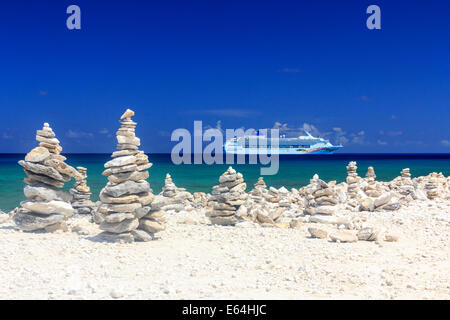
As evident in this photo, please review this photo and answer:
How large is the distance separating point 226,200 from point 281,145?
11406cm

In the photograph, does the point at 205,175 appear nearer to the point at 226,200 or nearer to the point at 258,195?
the point at 258,195

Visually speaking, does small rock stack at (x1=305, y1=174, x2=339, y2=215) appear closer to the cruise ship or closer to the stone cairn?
the stone cairn

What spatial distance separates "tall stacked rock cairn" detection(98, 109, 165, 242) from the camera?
923 cm

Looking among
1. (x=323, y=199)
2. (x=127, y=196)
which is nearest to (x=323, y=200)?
(x=323, y=199)

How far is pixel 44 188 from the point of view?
9914 mm

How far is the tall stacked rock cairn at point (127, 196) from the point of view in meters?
9.23

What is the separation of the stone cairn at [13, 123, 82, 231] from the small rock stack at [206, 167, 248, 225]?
418cm

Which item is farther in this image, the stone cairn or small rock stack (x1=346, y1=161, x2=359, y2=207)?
small rock stack (x1=346, y1=161, x2=359, y2=207)

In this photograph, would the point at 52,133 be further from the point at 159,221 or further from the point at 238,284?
the point at 238,284

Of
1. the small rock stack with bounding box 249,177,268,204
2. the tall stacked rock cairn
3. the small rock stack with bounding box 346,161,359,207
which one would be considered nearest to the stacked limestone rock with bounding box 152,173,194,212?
the small rock stack with bounding box 249,177,268,204

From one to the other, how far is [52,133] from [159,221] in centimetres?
369

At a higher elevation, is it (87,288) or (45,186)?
(45,186)
